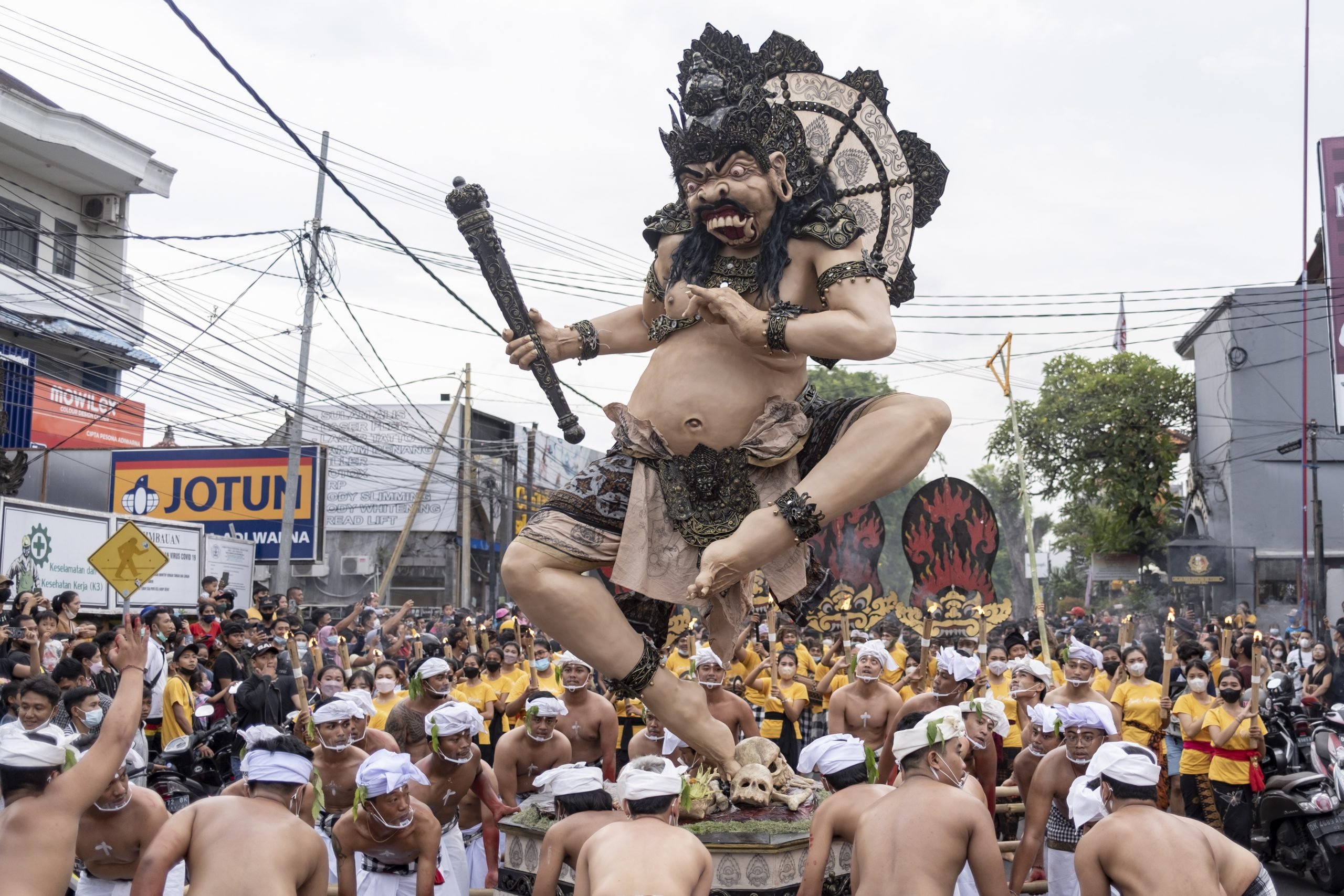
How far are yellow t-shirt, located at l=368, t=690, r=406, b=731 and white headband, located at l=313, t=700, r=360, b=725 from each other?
8.17 ft

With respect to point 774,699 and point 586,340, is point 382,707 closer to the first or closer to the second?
point 774,699

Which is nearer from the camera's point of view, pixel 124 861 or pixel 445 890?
pixel 124 861

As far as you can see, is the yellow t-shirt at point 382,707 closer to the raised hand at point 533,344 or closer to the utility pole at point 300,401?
the raised hand at point 533,344

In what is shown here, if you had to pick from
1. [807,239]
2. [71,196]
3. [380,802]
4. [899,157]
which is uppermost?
[71,196]

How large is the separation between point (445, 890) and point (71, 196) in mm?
20559

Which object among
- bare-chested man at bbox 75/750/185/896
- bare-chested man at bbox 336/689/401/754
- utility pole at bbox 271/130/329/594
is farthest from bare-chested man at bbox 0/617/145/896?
utility pole at bbox 271/130/329/594

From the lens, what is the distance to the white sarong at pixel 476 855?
7609mm

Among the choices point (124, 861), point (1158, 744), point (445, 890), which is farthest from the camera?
point (1158, 744)

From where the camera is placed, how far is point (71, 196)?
23391mm

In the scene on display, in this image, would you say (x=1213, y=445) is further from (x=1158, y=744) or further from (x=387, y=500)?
(x=1158, y=744)

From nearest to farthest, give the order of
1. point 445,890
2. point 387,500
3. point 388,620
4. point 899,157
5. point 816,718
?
point 899,157 < point 445,890 < point 816,718 < point 388,620 < point 387,500

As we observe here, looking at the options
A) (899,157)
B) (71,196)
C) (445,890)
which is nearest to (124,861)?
(445,890)

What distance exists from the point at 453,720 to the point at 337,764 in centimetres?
62

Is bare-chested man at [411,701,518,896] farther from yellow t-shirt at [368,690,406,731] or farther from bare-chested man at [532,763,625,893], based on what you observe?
yellow t-shirt at [368,690,406,731]
